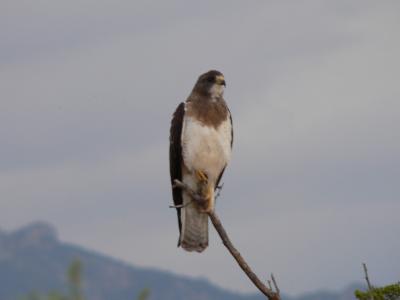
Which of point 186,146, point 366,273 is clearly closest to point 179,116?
point 186,146

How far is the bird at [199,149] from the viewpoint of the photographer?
14.7 m

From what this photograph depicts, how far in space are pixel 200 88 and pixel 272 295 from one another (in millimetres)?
5440

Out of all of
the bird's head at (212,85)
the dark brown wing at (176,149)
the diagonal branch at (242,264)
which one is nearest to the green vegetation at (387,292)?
the diagonal branch at (242,264)

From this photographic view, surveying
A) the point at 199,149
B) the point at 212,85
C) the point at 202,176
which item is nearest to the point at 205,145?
A: the point at 199,149

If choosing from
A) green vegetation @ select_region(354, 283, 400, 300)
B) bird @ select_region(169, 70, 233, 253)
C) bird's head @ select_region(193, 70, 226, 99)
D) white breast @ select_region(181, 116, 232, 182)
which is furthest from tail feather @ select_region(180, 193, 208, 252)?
green vegetation @ select_region(354, 283, 400, 300)

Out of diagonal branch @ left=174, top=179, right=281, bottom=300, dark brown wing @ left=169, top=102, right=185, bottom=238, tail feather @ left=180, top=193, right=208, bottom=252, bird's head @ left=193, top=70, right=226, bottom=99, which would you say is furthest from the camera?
bird's head @ left=193, top=70, right=226, bottom=99

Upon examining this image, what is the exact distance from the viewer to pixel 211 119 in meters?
14.8

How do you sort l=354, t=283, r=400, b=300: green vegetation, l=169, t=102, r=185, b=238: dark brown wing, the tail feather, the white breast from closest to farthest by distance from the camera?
1. l=354, t=283, r=400, b=300: green vegetation
2. the white breast
3. l=169, t=102, r=185, b=238: dark brown wing
4. the tail feather

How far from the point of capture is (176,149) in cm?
1501

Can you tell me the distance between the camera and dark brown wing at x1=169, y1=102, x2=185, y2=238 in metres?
14.9

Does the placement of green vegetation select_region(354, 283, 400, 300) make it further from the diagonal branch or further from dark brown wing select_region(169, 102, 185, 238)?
dark brown wing select_region(169, 102, 185, 238)

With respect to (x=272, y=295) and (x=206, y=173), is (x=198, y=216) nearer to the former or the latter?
(x=206, y=173)

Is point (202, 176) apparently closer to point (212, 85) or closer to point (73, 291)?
point (212, 85)

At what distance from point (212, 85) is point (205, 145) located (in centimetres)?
102
